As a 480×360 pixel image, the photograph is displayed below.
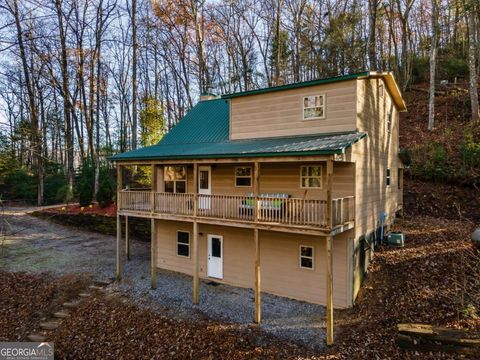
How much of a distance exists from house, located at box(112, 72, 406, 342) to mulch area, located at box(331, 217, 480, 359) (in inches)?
30.9

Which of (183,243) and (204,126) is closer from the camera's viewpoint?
(183,243)

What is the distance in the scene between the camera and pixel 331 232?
8.68 meters

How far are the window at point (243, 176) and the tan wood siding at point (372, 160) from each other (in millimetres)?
4257

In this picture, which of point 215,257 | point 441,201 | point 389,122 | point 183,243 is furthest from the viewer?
point 441,201

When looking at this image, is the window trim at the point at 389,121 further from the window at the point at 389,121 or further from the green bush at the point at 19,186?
the green bush at the point at 19,186

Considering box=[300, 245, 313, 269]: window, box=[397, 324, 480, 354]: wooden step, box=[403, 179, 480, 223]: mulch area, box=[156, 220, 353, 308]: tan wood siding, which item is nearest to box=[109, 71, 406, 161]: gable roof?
box=[156, 220, 353, 308]: tan wood siding

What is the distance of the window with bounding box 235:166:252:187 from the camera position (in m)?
12.4

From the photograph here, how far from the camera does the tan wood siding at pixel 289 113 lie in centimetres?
1057

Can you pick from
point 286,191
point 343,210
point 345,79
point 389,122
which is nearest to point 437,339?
point 343,210

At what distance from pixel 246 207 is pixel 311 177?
2.67 m

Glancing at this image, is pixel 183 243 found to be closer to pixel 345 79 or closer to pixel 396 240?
pixel 396 240

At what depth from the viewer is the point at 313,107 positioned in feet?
36.8

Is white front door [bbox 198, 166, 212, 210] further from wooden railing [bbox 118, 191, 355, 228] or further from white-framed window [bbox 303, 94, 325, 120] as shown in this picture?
white-framed window [bbox 303, 94, 325, 120]

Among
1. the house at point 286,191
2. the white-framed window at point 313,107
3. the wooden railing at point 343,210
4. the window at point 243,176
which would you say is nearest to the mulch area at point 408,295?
the house at point 286,191
